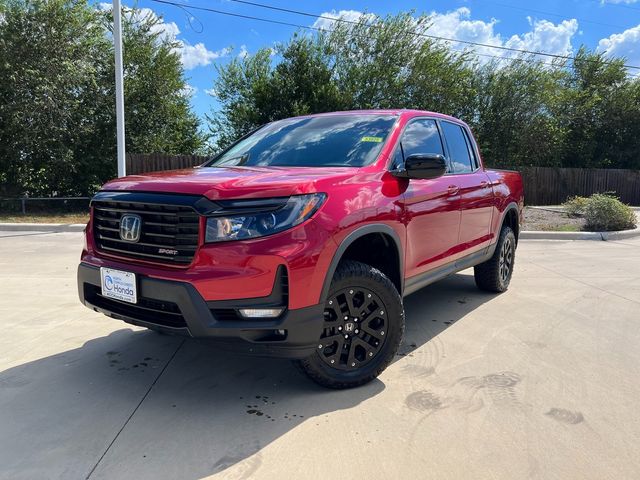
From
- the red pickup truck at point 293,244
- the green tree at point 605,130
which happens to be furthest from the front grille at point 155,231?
the green tree at point 605,130

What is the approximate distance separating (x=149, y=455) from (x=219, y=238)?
119 centimetres

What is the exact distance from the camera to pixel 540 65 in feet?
71.8

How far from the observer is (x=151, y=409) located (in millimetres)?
3117

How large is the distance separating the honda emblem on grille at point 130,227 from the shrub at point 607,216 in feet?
37.9

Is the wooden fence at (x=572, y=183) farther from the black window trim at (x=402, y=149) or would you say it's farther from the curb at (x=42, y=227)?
the black window trim at (x=402, y=149)

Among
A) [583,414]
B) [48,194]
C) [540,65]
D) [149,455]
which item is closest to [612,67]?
[540,65]

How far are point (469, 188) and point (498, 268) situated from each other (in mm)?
1483

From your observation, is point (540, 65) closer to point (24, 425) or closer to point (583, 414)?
point (583, 414)

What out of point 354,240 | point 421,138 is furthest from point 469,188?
point 354,240

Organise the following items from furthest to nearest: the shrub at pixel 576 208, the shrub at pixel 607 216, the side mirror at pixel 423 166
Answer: the shrub at pixel 576 208, the shrub at pixel 607 216, the side mirror at pixel 423 166

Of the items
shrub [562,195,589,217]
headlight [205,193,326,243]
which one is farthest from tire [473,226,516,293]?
shrub [562,195,589,217]

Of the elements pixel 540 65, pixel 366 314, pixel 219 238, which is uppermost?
pixel 540 65

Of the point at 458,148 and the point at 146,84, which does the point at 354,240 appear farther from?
the point at 146,84

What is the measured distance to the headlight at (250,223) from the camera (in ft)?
9.12
